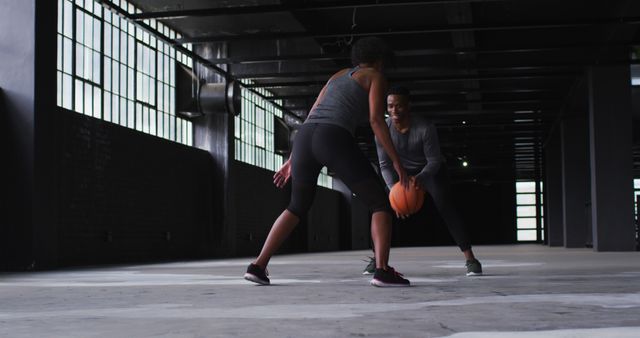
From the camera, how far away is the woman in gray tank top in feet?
16.6

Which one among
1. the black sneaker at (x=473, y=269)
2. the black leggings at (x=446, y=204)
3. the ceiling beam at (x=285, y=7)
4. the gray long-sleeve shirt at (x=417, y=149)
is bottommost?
the black sneaker at (x=473, y=269)

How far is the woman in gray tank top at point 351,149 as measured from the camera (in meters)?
5.06

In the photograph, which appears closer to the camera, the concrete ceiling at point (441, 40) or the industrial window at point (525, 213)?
the concrete ceiling at point (441, 40)

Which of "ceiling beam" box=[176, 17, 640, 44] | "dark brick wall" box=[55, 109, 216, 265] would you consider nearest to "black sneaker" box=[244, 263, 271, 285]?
"dark brick wall" box=[55, 109, 216, 265]

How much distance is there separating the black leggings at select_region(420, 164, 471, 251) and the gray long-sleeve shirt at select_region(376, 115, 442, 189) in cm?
13

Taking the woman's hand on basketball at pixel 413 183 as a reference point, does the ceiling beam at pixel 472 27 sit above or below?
above

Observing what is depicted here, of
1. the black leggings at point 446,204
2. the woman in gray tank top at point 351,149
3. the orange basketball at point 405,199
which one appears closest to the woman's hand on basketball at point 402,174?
the woman in gray tank top at point 351,149

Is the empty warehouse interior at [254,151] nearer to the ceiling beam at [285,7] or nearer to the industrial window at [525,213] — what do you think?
the ceiling beam at [285,7]

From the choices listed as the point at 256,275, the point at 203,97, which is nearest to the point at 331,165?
the point at 256,275

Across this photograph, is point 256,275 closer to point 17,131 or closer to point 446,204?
point 446,204

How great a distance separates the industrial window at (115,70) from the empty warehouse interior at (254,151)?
0.05 metres

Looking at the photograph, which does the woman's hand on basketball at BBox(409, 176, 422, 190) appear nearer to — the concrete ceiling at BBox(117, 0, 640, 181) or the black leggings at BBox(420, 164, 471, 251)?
the black leggings at BBox(420, 164, 471, 251)

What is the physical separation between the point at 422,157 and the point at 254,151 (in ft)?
54.8

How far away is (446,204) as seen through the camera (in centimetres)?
654
